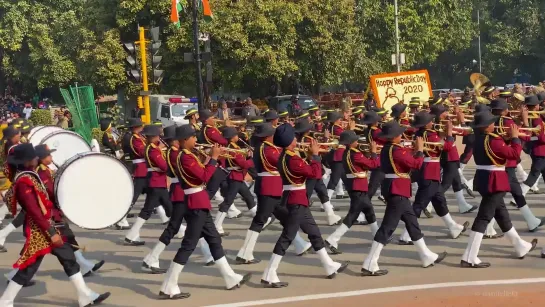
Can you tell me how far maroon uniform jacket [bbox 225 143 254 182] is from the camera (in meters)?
11.8

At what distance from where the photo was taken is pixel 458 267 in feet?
31.2

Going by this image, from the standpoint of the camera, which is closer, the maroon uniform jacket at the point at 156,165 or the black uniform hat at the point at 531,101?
the maroon uniform jacket at the point at 156,165

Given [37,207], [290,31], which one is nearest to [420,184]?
[37,207]

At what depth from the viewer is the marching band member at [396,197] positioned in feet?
30.5

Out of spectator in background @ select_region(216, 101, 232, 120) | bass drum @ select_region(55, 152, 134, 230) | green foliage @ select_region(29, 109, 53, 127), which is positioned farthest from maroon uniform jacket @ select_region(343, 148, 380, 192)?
green foliage @ select_region(29, 109, 53, 127)

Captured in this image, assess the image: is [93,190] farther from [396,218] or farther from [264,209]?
[396,218]

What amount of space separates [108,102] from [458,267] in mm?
32257

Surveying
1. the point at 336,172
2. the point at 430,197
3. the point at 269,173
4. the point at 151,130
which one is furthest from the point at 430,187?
the point at 151,130

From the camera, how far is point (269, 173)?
10.1m

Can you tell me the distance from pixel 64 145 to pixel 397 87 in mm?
9344

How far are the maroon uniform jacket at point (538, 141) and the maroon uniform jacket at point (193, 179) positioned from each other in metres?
5.85

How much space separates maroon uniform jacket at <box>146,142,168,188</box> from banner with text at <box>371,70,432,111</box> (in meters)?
8.77

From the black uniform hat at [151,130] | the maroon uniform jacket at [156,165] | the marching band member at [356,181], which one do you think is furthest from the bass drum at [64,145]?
the marching band member at [356,181]

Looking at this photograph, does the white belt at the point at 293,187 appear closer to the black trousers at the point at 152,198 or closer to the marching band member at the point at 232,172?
the marching band member at the point at 232,172
